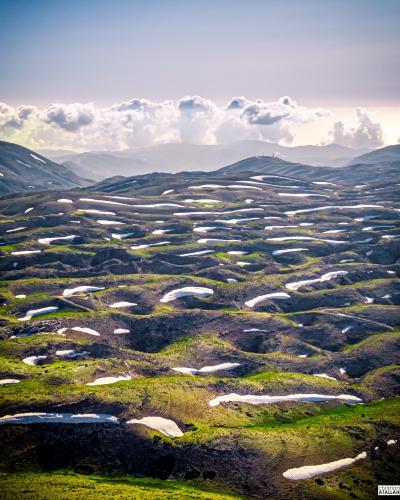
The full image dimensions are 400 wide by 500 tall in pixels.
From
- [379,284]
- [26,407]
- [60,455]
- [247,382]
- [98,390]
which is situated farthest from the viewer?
[379,284]

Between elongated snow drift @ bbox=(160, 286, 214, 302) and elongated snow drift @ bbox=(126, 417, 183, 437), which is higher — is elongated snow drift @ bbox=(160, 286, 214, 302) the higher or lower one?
the higher one

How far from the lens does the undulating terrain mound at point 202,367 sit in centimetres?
5769

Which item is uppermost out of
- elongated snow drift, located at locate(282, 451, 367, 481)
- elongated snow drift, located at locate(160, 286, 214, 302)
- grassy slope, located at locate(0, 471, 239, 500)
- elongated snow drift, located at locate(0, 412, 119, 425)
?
elongated snow drift, located at locate(160, 286, 214, 302)

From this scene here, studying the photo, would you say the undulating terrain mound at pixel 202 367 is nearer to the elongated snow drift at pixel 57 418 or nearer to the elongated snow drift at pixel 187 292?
the elongated snow drift at pixel 57 418

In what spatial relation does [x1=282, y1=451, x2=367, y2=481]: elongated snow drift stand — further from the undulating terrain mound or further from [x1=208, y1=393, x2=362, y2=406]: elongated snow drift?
[x1=208, y1=393, x2=362, y2=406]: elongated snow drift

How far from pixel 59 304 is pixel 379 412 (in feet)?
239

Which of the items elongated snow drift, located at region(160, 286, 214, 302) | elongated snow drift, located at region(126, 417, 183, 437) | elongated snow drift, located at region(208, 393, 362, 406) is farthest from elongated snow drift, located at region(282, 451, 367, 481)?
elongated snow drift, located at region(160, 286, 214, 302)

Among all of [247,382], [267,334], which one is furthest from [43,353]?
[267,334]

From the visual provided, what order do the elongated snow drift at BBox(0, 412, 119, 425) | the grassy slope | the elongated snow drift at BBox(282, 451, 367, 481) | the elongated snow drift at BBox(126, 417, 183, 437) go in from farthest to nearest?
the elongated snow drift at BBox(126, 417, 183, 437), the elongated snow drift at BBox(0, 412, 119, 425), the elongated snow drift at BBox(282, 451, 367, 481), the grassy slope

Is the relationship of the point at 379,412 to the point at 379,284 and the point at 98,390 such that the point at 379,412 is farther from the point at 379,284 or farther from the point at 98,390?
the point at 379,284

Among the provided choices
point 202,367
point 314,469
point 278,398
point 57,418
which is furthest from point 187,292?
point 314,469

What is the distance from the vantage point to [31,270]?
461 ft

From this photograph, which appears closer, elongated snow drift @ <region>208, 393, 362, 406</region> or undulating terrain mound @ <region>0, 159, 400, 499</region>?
undulating terrain mound @ <region>0, 159, 400, 499</region>

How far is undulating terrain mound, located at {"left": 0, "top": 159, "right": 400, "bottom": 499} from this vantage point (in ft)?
189
